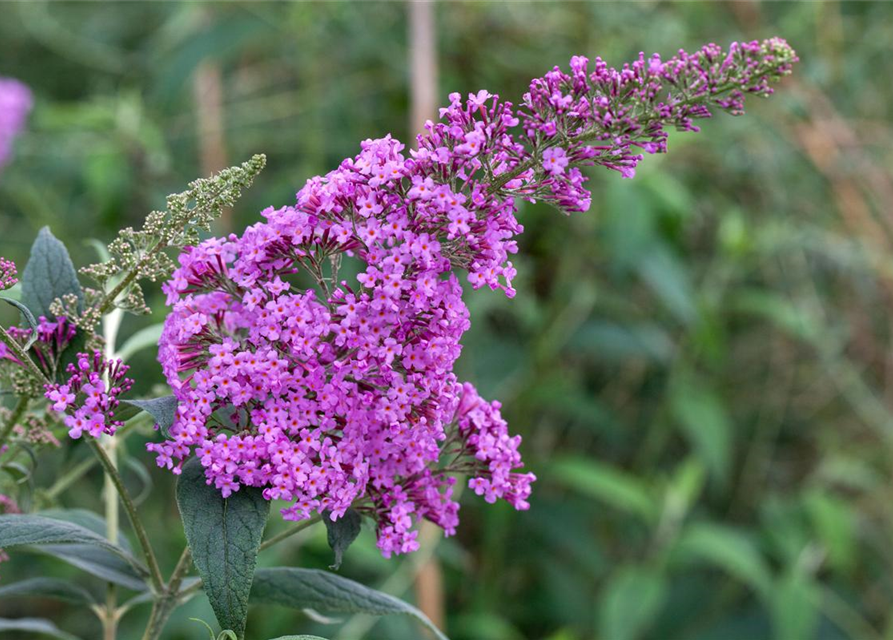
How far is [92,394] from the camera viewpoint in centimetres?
75

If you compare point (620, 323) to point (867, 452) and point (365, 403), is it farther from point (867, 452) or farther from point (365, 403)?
point (365, 403)

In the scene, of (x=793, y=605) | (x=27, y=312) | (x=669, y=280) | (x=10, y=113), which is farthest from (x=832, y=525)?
(x=10, y=113)

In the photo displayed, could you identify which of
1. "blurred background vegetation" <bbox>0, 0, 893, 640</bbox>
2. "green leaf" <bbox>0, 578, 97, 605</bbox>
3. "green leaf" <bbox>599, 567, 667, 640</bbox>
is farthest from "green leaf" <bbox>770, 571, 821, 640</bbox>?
"green leaf" <bbox>0, 578, 97, 605</bbox>

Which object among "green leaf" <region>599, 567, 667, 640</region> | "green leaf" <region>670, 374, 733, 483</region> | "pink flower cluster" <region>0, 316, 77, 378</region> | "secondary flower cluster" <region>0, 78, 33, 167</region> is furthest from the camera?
"secondary flower cluster" <region>0, 78, 33, 167</region>

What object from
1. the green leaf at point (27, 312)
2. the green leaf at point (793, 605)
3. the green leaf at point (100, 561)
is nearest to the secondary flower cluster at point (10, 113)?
the green leaf at point (100, 561)

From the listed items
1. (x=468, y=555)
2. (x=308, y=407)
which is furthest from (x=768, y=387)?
(x=308, y=407)

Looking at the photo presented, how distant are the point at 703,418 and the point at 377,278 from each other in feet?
5.09

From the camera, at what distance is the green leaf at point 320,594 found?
822 mm

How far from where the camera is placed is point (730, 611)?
2.42m

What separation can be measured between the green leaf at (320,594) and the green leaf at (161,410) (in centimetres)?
20

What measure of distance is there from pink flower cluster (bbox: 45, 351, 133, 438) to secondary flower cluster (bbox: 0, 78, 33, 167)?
6.24ft

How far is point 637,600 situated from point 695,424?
41 cm

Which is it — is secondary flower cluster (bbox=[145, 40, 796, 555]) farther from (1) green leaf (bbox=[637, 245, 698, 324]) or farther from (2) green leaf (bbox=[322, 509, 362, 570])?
(1) green leaf (bbox=[637, 245, 698, 324])

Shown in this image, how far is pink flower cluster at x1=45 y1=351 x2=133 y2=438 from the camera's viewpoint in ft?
2.41
